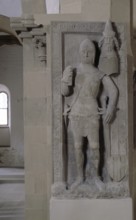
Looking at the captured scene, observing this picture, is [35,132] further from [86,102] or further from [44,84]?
[86,102]

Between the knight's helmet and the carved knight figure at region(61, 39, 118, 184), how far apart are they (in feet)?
0.21

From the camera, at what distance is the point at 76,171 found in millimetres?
3148

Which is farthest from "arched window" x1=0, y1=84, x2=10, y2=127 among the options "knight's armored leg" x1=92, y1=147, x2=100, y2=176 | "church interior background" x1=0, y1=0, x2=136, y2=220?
"knight's armored leg" x1=92, y1=147, x2=100, y2=176

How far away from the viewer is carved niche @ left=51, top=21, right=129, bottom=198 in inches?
122

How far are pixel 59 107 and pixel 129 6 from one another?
123 cm

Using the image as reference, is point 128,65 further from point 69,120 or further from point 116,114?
point 69,120

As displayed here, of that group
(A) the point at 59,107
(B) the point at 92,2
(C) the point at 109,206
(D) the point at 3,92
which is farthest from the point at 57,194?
(D) the point at 3,92

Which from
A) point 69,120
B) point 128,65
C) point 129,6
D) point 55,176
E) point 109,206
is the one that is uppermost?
point 129,6

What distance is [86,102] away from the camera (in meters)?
3.09

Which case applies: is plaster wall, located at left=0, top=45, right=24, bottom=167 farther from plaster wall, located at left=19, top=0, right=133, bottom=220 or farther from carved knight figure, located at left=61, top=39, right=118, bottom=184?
carved knight figure, located at left=61, top=39, right=118, bottom=184

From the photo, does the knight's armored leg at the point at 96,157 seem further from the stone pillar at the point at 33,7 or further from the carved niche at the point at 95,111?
the stone pillar at the point at 33,7

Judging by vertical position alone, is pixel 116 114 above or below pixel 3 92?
below

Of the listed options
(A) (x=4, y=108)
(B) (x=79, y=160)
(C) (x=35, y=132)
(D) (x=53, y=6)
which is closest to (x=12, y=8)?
(D) (x=53, y=6)

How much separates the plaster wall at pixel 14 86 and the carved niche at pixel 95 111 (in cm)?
777
